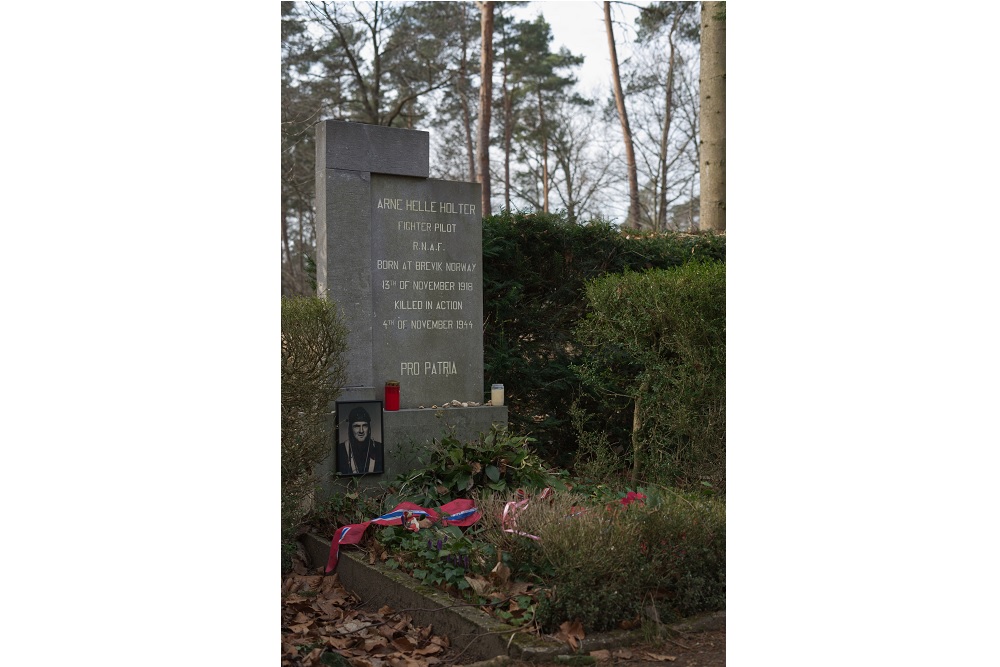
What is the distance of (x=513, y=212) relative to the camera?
7801mm

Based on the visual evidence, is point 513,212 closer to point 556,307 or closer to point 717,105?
point 556,307

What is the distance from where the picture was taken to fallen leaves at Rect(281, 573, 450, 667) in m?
3.46

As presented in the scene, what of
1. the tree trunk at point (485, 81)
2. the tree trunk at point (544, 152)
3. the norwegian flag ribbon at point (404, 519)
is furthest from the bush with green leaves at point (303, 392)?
the tree trunk at point (544, 152)

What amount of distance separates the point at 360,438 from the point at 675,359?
222 centimetres

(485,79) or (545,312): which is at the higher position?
(485,79)

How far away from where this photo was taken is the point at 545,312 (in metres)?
7.80

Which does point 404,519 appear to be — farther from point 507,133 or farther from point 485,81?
point 507,133

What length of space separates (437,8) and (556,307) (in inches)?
407

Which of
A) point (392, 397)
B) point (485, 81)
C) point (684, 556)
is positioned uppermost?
point (485, 81)

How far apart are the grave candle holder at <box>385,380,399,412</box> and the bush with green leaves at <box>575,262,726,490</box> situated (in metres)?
1.54

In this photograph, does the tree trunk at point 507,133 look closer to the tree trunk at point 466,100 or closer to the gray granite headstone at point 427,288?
the tree trunk at point 466,100

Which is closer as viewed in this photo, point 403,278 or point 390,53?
point 403,278

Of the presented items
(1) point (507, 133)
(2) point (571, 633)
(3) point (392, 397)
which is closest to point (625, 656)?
(2) point (571, 633)

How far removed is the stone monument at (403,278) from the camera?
584 cm
